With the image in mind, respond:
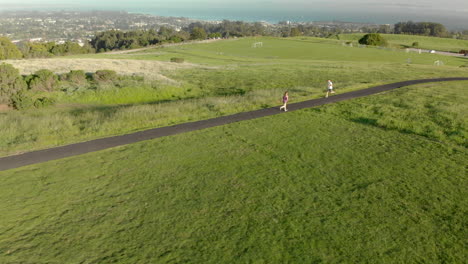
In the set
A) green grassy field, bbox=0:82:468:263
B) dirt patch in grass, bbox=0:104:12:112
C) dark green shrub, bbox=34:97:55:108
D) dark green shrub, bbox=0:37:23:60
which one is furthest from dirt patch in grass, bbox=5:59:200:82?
dark green shrub, bbox=0:37:23:60

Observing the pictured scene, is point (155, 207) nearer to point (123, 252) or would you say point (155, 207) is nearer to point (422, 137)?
point (123, 252)

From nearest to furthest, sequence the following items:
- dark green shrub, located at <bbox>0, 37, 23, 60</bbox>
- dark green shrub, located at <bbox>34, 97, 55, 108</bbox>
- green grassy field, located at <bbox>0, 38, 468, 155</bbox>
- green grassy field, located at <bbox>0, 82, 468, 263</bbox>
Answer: green grassy field, located at <bbox>0, 82, 468, 263</bbox> → green grassy field, located at <bbox>0, 38, 468, 155</bbox> → dark green shrub, located at <bbox>34, 97, 55, 108</bbox> → dark green shrub, located at <bbox>0, 37, 23, 60</bbox>

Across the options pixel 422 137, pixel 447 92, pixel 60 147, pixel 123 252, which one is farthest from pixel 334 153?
pixel 447 92

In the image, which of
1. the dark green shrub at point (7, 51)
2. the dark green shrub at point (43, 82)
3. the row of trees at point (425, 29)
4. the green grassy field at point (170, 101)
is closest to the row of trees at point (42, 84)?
the dark green shrub at point (43, 82)

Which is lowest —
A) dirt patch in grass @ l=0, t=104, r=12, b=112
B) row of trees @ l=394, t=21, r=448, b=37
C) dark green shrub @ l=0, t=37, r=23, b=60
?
dirt patch in grass @ l=0, t=104, r=12, b=112

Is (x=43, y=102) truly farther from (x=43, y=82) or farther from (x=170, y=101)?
(x=170, y=101)

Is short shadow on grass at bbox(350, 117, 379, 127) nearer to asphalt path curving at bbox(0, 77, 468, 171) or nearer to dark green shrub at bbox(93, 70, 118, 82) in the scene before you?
asphalt path curving at bbox(0, 77, 468, 171)
